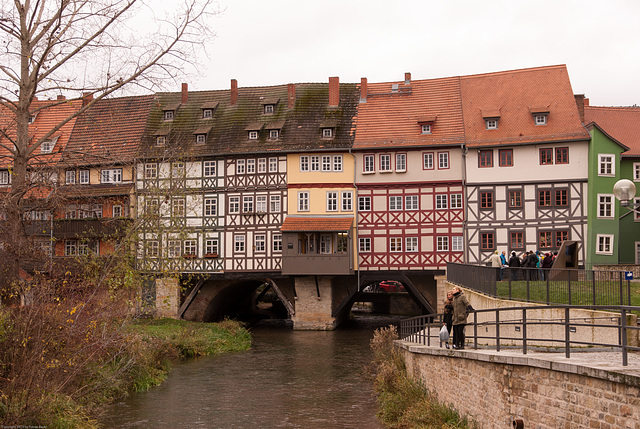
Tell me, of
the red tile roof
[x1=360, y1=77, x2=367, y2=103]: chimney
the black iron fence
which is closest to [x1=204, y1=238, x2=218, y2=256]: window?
the red tile roof

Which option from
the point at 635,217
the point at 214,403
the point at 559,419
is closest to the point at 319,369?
the point at 214,403

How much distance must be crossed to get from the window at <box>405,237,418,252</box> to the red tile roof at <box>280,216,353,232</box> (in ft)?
9.60

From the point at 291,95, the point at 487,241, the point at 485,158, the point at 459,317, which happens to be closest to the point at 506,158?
the point at 485,158

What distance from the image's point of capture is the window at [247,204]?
35.1m

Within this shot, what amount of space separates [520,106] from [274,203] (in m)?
12.8

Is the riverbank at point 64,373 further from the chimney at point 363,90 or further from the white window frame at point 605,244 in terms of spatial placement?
the white window frame at point 605,244

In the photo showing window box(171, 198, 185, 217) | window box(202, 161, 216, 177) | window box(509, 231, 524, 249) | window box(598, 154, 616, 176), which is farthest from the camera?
window box(202, 161, 216, 177)

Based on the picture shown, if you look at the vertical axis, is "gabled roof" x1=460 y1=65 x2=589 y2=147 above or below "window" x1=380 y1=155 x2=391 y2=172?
above

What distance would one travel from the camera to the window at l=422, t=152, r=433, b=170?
33.9 metres

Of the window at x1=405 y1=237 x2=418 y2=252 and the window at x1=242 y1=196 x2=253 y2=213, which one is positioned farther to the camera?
the window at x1=242 y1=196 x2=253 y2=213

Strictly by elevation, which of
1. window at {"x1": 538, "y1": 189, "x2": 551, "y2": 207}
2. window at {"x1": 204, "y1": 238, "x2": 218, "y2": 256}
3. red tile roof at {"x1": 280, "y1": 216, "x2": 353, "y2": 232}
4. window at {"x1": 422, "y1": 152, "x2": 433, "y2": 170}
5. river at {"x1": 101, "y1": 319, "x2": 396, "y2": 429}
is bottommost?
river at {"x1": 101, "y1": 319, "x2": 396, "y2": 429}

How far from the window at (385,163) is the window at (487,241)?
546 centimetres

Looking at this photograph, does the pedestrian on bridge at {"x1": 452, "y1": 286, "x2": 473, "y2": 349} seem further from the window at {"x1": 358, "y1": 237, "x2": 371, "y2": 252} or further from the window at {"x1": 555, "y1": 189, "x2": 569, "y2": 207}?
the window at {"x1": 358, "y1": 237, "x2": 371, "y2": 252}

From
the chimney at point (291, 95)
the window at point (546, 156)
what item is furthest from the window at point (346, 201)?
the window at point (546, 156)
